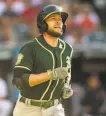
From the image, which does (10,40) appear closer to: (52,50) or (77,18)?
(77,18)

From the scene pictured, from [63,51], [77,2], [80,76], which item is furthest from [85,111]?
[63,51]

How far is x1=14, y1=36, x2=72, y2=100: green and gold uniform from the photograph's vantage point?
5.38m

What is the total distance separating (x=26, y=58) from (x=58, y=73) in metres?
0.35

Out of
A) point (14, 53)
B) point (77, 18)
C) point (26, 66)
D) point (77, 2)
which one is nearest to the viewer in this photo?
point (26, 66)

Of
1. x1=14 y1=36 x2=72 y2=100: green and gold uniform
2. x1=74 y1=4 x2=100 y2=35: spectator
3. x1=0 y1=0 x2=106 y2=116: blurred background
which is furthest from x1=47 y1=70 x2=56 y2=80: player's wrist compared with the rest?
x1=74 y1=4 x2=100 y2=35: spectator

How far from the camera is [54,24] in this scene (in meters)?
5.55

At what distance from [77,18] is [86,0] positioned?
166 cm

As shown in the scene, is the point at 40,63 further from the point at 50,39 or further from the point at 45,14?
the point at 45,14

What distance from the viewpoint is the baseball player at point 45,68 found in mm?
5367

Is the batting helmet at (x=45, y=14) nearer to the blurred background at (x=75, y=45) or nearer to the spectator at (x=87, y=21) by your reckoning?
the blurred background at (x=75, y=45)

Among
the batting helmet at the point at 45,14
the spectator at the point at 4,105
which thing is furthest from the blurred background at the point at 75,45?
the batting helmet at the point at 45,14

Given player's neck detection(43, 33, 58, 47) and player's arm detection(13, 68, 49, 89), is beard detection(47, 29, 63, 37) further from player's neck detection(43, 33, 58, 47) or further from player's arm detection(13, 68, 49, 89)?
player's arm detection(13, 68, 49, 89)

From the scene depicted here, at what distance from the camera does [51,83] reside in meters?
5.50

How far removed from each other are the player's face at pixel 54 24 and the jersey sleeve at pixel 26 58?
0.31 metres
